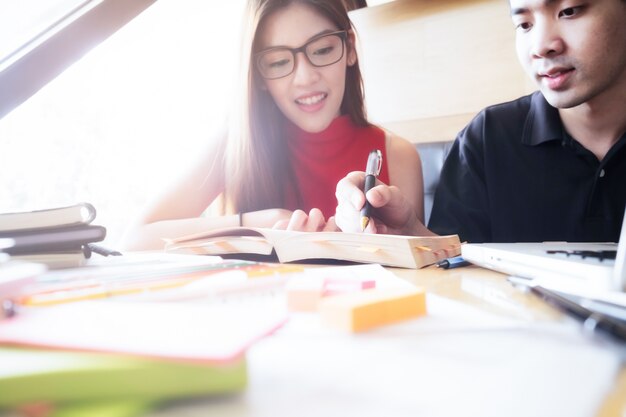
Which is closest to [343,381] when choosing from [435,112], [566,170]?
[566,170]

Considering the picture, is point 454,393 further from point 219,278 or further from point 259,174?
point 259,174

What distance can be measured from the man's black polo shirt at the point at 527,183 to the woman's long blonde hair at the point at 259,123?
0.88 ft

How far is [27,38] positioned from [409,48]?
806 mm

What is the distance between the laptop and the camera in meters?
0.32

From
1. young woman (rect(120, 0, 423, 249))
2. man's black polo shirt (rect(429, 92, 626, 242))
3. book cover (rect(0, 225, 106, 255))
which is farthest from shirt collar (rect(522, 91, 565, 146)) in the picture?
book cover (rect(0, 225, 106, 255))

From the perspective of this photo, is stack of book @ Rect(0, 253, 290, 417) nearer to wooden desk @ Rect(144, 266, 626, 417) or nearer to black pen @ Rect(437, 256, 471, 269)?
A: wooden desk @ Rect(144, 266, 626, 417)

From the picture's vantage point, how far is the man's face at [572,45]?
0.77 metres

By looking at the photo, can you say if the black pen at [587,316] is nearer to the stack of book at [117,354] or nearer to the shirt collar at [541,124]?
the stack of book at [117,354]

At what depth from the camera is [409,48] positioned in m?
1.06

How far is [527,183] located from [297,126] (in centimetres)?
51

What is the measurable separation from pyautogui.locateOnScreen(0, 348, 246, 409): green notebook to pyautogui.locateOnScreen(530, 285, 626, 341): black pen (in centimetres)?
18

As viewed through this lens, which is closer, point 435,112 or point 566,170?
point 566,170

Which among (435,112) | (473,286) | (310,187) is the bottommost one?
(473,286)

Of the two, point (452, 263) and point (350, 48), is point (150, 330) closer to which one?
point (452, 263)
